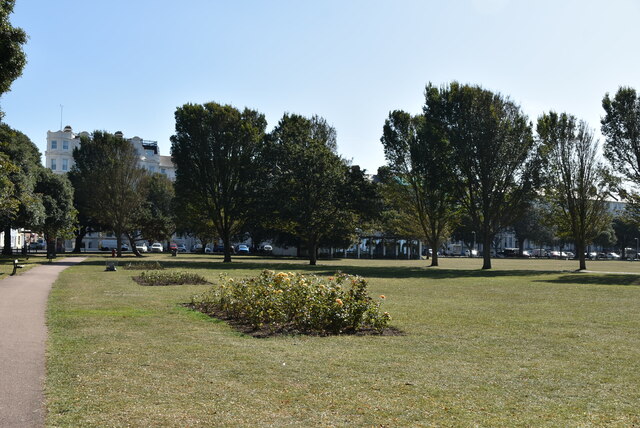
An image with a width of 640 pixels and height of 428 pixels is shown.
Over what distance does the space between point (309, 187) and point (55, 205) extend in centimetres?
2239

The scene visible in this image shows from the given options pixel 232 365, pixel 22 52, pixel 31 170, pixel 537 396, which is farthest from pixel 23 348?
pixel 31 170

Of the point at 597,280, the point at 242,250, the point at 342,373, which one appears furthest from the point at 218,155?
the point at 242,250

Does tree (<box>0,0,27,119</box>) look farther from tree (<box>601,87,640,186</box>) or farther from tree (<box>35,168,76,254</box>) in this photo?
tree (<box>601,87,640,186</box>)

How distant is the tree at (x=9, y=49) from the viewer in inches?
647

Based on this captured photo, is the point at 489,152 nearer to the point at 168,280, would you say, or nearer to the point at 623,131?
the point at 623,131

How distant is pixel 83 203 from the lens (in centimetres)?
7125

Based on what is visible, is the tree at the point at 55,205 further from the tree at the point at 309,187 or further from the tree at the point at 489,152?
the tree at the point at 489,152

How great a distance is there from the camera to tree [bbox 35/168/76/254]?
50656 millimetres

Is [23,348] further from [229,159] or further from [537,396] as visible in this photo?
[229,159]

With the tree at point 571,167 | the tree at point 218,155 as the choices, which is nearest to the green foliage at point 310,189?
the tree at point 218,155

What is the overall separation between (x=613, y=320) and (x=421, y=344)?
7334 millimetres

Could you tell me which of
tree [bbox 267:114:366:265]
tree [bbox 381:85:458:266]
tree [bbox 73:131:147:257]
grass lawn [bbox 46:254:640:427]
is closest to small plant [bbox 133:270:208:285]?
grass lawn [bbox 46:254:640:427]

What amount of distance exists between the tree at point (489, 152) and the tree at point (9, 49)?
36698 mm

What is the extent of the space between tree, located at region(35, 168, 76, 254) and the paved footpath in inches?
1398
